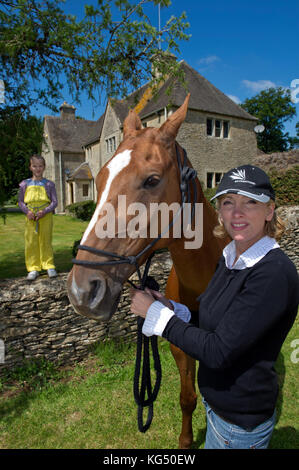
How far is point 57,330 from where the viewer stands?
14.7ft

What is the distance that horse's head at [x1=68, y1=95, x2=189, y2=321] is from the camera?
1591 mm

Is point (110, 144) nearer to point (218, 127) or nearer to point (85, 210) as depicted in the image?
point (85, 210)

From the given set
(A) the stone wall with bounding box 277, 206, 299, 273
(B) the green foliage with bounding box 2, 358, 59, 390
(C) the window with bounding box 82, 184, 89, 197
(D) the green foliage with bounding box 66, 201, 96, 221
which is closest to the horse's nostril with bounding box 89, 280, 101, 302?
(B) the green foliage with bounding box 2, 358, 59, 390

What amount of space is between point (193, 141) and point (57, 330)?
20985 mm

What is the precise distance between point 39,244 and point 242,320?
4.56m

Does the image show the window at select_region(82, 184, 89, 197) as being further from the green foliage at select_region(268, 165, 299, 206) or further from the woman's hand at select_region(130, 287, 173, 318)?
the woman's hand at select_region(130, 287, 173, 318)

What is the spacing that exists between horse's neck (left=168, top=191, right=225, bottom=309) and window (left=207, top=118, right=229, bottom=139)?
23.2m

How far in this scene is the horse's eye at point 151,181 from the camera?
1.81 metres

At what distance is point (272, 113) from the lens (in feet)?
158

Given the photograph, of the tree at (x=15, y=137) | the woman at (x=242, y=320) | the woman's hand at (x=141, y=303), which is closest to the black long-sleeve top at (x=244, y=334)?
the woman at (x=242, y=320)

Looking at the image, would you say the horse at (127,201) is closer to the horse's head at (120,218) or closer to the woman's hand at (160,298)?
the horse's head at (120,218)

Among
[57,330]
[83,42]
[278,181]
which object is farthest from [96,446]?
[278,181]

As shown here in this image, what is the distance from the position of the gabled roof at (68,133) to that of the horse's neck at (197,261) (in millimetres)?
33252
